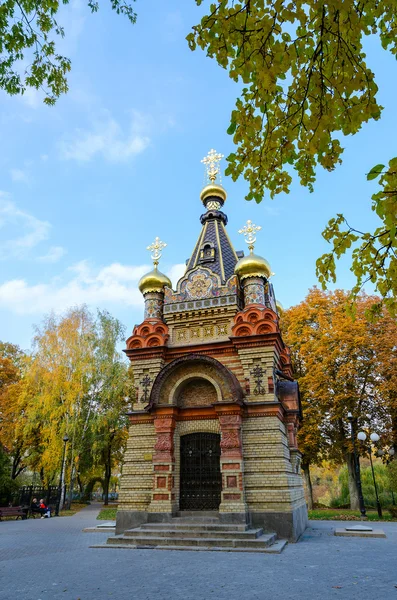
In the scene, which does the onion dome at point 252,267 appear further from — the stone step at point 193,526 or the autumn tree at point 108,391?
the autumn tree at point 108,391

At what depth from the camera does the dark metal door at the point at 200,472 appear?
38.8 feet

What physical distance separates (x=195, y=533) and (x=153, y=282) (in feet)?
27.2

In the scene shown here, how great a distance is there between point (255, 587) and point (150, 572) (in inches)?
→ 81.3

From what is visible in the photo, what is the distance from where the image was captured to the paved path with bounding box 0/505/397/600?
5.95 m

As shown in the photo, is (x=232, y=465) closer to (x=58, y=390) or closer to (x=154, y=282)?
(x=154, y=282)

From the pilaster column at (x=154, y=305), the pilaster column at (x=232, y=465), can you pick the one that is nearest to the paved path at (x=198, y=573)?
the pilaster column at (x=232, y=465)

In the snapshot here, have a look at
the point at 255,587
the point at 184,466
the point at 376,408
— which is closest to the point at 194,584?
the point at 255,587

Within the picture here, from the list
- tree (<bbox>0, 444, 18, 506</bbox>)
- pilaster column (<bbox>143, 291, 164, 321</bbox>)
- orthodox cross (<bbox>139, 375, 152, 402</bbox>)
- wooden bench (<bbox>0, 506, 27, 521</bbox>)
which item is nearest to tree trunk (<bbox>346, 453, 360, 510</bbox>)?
orthodox cross (<bbox>139, 375, 152, 402</bbox>)

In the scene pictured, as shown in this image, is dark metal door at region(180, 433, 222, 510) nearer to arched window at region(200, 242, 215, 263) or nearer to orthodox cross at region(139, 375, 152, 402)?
orthodox cross at region(139, 375, 152, 402)

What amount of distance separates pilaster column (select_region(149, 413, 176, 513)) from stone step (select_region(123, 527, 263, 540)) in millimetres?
757

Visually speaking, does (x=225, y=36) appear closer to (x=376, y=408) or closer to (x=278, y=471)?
(x=278, y=471)

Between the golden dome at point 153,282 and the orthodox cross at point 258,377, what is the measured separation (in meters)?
4.89

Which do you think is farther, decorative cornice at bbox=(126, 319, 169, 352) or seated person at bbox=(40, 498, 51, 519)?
seated person at bbox=(40, 498, 51, 519)

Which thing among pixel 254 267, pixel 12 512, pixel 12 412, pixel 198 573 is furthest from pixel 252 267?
pixel 12 412
